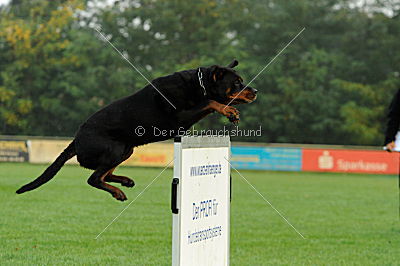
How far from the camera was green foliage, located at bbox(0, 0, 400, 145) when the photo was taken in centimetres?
3850

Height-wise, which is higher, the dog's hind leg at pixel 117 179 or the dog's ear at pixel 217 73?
the dog's ear at pixel 217 73

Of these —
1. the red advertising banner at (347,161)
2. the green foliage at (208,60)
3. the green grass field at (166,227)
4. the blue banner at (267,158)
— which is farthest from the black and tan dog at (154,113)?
the green foliage at (208,60)

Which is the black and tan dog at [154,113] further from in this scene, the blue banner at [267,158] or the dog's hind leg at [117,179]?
the blue banner at [267,158]

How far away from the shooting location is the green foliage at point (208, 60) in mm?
38500

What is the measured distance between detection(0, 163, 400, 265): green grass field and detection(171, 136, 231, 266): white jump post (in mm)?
2355

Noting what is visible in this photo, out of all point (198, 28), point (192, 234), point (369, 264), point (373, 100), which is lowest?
point (369, 264)

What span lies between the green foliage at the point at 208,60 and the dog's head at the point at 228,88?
3115 centimetres

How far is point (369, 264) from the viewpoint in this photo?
9.02 metres

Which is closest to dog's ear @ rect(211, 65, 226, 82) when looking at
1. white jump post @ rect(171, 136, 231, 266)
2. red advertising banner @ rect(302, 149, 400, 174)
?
white jump post @ rect(171, 136, 231, 266)

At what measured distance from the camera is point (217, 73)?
18.0 ft

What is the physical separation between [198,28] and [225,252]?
34862 millimetres

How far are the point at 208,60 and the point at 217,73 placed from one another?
31505 millimetres

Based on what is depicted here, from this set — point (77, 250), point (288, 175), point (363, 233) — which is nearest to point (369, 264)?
point (363, 233)

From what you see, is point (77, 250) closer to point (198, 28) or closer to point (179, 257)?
point (179, 257)
